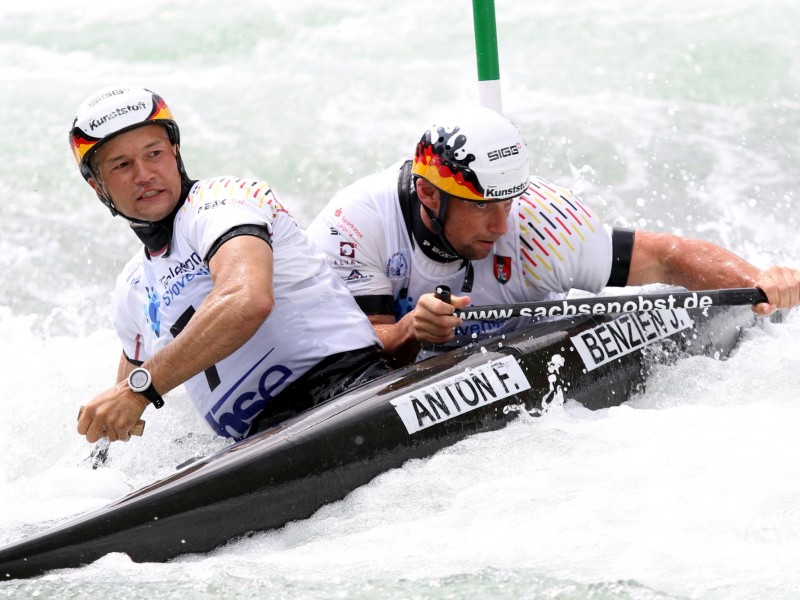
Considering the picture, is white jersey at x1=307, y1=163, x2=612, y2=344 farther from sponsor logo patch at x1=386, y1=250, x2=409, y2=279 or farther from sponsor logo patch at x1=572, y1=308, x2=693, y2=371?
sponsor logo patch at x1=572, y1=308, x2=693, y2=371

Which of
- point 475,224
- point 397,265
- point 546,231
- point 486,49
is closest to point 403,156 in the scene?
point 486,49

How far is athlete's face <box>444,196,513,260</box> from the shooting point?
11.3 ft

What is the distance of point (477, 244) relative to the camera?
3518 millimetres

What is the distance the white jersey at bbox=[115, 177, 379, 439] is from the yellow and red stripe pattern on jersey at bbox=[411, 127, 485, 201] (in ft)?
1.44

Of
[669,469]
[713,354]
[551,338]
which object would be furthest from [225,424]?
[713,354]

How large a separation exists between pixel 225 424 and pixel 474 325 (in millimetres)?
882

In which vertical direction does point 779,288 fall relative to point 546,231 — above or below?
below

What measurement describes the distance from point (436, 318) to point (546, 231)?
523 mm

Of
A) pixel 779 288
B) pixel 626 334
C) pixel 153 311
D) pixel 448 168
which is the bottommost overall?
pixel 626 334

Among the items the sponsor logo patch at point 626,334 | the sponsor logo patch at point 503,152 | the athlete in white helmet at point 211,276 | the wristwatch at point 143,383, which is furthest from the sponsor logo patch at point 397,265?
the wristwatch at point 143,383

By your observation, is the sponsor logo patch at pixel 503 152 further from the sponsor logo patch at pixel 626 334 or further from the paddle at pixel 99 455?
the paddle at pixel 99 455

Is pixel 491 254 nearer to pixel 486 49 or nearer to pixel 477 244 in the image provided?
pixel 477 244

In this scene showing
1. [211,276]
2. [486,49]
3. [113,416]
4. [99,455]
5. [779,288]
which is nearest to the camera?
[113,416]

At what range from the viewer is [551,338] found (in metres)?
3.50
